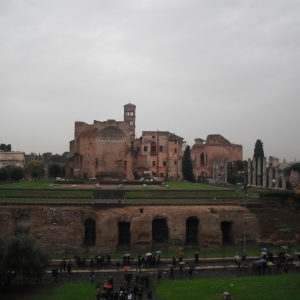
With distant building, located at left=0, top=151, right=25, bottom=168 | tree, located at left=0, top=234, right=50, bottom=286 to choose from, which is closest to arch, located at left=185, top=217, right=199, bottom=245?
tree, located at left=0, top=234, right=50, bottom=286

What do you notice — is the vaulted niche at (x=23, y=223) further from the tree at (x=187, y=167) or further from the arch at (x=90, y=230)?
the tree at (x=187, y=167)

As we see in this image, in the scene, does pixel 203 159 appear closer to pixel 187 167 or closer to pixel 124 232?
pixel 187 167

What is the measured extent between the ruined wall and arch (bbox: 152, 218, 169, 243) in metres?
0.79

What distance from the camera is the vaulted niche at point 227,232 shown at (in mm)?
30062

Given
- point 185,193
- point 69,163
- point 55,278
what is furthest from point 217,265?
point 69,163

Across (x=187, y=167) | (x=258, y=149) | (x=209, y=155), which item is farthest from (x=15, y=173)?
(x=258, y=149)

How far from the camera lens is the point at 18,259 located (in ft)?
64.3

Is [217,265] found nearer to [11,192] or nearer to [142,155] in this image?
[11,192]

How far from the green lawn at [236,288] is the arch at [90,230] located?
961 cm

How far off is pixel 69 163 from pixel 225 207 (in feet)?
87.8

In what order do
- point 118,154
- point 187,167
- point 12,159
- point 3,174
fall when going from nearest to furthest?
point 118,154 < point 187,167 < point 3,174 < point 12,159

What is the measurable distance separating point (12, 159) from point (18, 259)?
2765 inches

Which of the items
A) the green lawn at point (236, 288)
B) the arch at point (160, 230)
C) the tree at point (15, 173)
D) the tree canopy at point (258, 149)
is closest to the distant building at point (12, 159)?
the tree at point (15, 173)

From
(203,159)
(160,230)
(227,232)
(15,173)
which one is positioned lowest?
(227,232)
